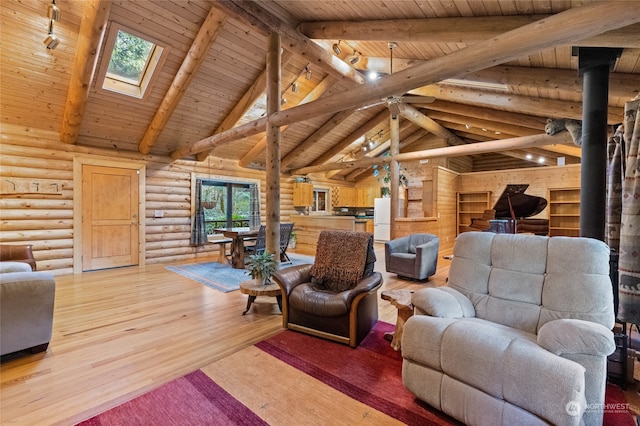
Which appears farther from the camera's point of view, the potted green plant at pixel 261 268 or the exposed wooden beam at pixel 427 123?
the exposed wooden beam at pixel 427 123

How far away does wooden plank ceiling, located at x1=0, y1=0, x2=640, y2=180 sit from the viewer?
2930 mm

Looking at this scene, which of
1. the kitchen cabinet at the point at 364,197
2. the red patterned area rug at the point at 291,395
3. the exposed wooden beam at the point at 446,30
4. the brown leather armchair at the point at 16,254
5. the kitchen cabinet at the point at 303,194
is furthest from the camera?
the kitchen cabinet at the point at 364,197

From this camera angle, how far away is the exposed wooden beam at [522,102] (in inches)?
153

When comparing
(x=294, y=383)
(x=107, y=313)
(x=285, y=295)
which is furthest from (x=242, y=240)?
(x=294, y=383)

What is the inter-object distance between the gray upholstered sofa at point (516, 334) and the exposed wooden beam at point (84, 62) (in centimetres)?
455

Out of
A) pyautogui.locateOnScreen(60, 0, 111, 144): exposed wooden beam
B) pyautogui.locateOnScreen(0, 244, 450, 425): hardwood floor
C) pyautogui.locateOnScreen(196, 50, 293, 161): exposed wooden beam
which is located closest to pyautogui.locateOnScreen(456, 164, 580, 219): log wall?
pyautogui.locateOnScreen(0, 244, 450, 425): hardwood floor

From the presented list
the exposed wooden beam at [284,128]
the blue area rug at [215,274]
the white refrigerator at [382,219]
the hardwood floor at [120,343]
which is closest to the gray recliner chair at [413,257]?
the hardwood floor at [120,343]

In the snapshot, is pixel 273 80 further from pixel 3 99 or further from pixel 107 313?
pixel 3 99

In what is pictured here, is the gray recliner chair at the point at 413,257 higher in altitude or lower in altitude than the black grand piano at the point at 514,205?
lower

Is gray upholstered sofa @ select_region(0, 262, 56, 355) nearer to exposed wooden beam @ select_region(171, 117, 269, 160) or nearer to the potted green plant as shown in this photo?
the potted green plant

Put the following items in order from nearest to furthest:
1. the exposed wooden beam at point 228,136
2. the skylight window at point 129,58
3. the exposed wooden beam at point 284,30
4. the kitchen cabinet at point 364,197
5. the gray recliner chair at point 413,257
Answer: the exposed wooden beam at point 284,30, the skylight window at point 129,58, the exposed wooden beam at point 228,136, the gray recliner chair at point 413,257, the kitchen cabinet at point 364,197

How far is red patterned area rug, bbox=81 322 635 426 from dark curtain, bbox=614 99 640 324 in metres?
0.60

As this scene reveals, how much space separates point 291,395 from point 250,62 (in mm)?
5026

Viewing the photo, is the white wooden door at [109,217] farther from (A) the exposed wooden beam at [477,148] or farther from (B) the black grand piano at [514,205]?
(B) the black grand piano at [514,205]
